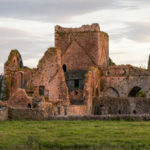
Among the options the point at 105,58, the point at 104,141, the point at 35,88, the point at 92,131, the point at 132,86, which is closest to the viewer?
the point at 104,141

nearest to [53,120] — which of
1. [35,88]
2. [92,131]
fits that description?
[92,131]

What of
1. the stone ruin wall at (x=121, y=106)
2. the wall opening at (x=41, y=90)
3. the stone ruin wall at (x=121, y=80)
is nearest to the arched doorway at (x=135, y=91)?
the stone ruin wall at (x=121, y=80)

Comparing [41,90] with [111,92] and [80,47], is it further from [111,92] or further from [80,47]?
[80,47]

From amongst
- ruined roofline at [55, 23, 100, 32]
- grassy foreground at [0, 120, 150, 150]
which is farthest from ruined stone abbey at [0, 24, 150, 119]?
grassy foreground at [0, 120, 150, 150]

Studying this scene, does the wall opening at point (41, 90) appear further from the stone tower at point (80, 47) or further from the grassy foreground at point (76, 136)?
the grassy foreground at point (76, 136)

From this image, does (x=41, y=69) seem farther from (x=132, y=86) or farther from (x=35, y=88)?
(x=132, y=86)

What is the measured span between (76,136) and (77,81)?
103ft

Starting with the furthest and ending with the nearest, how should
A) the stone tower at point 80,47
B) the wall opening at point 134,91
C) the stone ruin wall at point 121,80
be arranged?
the stone tower at point 80,47
the wall opening at point 134,91
the stone ruin wall at point 121,80

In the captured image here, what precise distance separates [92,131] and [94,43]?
104ft

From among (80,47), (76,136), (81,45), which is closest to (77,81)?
(80,47)

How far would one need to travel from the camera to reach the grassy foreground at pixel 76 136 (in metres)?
18.9

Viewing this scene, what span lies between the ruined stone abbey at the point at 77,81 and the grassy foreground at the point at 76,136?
11.0m

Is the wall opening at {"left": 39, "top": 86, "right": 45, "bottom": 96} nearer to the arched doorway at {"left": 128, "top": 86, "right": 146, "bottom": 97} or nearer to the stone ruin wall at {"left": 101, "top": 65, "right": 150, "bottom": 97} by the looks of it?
the stone ruin wall at {"left": 101, "top": 65, "right": 150, "bottom": 97}

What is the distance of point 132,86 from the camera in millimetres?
51594
